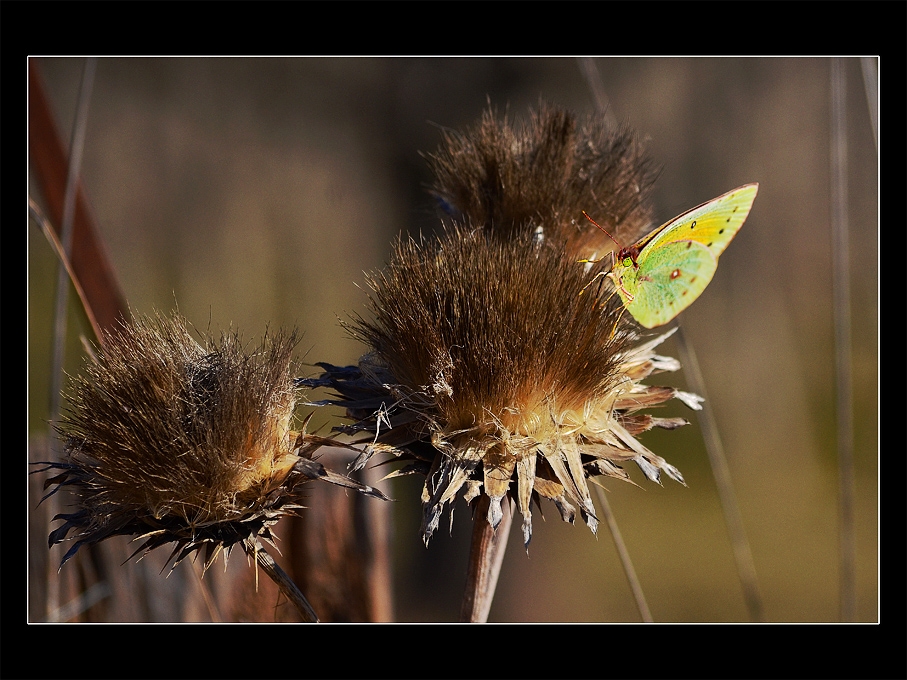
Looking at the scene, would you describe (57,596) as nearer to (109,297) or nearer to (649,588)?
(109,297)

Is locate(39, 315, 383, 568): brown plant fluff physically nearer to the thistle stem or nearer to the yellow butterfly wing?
the thistle stem

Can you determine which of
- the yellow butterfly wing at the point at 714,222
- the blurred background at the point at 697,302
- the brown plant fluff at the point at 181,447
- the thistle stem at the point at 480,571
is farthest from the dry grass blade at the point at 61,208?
the blurred background at the point at 697,302

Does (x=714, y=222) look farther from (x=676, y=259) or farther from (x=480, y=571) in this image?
(x=480, y=571)

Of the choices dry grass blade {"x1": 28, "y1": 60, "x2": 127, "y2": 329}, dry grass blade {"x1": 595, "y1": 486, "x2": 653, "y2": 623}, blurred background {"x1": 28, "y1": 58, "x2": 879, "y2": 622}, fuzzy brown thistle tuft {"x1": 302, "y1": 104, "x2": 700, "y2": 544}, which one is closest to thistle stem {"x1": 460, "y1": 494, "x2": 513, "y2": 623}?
fuzzy brown thistle tuft {"x1": 302, "y1": 104, "x2": 700, "y2": 544}

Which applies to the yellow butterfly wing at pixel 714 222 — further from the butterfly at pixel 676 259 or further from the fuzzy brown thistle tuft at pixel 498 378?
the fuzzy brown thistle tuft at pixel 498 378

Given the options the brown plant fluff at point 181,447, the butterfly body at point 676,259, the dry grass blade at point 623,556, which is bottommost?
the dry grass blade at point 623,556
